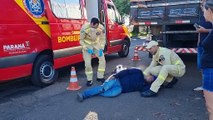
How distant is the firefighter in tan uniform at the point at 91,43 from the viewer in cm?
643

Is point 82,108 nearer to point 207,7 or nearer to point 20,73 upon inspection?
point 20,73

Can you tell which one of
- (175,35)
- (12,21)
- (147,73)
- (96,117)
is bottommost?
(96,117)

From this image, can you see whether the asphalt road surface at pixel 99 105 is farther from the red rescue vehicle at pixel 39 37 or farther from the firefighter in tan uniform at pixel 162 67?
the red rescue vehicle at pixel 39 37

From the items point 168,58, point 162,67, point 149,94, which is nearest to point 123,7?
point 168,58

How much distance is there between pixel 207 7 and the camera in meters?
2.67

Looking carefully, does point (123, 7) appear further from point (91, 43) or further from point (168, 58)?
point (168, 58)

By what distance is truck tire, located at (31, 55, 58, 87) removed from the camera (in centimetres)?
619

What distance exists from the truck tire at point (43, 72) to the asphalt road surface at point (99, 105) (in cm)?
16

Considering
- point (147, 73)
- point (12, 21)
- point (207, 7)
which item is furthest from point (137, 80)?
point (207, 7)

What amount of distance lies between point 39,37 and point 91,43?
118 cm

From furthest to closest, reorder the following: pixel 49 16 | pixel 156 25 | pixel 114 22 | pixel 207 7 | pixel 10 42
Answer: pixel 114 22, pixel 156 25, pixel 49 16, pixel 10 42, pixel 207 7

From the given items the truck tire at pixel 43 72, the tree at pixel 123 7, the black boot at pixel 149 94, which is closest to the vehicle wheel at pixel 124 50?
the truck tire at pixel 43 72

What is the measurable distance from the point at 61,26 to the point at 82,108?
8.11 ft

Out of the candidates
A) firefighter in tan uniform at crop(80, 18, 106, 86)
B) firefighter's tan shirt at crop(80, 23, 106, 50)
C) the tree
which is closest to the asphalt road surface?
firefighter in tan uniform at crop(80, 18, 106, 86)
